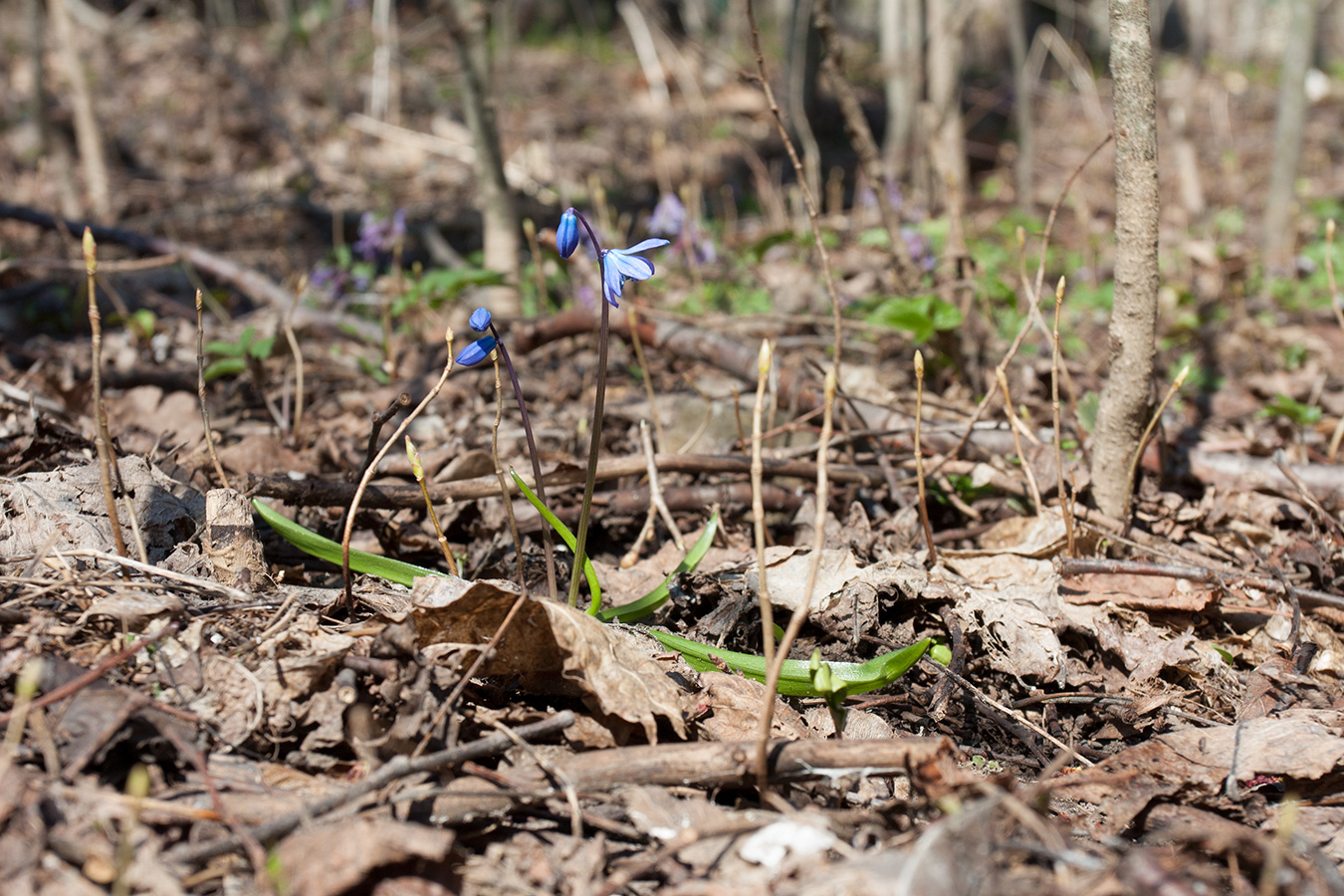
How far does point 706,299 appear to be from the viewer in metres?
4.75

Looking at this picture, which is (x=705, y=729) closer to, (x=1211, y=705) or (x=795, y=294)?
(x=1211, y=705)

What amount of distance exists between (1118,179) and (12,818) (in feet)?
8.58

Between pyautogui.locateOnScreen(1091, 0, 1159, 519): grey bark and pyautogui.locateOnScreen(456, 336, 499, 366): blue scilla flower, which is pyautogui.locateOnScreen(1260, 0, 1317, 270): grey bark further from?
pyautogui.locateOnScreen(456, 336, 499, 366): blue scilla flower

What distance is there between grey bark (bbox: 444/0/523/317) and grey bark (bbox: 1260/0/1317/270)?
15.1 feet

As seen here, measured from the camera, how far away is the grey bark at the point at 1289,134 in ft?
17.0

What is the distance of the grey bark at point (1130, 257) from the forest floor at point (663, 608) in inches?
5.1

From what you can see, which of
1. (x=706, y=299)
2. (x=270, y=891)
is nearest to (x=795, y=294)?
(x=706, y=299)

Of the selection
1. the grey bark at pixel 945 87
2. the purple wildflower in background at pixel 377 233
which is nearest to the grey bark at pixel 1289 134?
the grey bark at pixel 945 87

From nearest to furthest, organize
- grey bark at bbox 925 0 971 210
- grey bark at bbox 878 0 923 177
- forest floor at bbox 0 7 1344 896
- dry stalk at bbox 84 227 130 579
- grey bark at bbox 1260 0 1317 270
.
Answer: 1. forest floor at bbox 0 7 1344 896
2. dry stalk at bbox 84 227 130 579
3. grey bark at bbox 925 0 971 210
4. grey bark at bbox 1260 0 1317 270
5. grey bark at bbox 878 0 923 177

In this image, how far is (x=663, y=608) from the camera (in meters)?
2.14

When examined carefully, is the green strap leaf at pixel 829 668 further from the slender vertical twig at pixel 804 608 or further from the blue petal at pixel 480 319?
the blue petal at pixel 480 319

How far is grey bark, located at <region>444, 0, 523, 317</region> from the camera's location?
408 centimetres

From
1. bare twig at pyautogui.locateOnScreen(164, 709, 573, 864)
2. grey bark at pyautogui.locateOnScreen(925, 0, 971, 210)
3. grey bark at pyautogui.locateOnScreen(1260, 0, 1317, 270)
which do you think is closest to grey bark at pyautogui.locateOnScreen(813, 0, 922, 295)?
grey bark at pyautogui.locateOnScreen(925, 0, 971, 210)

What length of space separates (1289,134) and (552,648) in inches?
233
